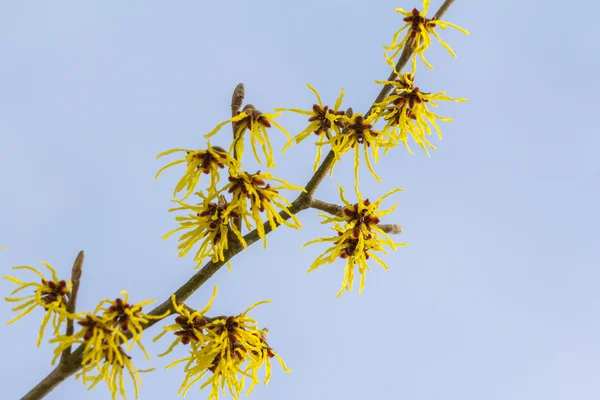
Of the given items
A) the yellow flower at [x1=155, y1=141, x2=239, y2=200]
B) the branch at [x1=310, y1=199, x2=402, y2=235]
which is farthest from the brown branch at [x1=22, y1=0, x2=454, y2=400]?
the yellow flower at [x1=155, y1=141, x2=239, y2=200]

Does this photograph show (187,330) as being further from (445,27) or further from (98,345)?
(445,27)

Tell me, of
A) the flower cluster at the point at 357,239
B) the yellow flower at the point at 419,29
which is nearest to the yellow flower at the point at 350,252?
the flower cluster at the point at 357,239

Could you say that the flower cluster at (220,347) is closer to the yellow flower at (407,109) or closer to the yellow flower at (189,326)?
the yellow flower at (189,326)

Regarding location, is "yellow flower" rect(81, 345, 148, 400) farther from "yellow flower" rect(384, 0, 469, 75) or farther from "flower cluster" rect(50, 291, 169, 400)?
"yellow flower" rect(384, 0, 469, 75)

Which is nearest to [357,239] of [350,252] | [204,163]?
[350,252]

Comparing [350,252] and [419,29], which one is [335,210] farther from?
[419,29]

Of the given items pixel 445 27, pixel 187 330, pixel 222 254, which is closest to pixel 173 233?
pixel 222 254
